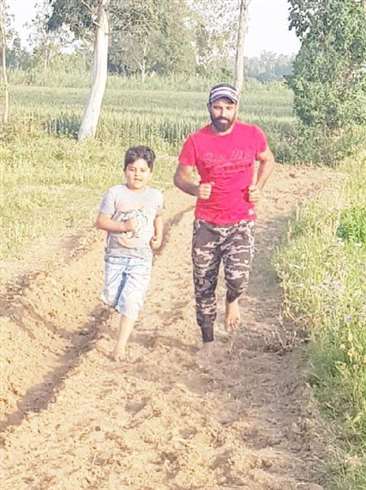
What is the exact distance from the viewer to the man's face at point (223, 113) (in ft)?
19.9

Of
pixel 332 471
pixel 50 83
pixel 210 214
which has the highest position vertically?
pixel 210 214

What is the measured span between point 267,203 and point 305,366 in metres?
9.22

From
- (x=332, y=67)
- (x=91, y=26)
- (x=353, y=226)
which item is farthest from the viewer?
(x=91, y=26)

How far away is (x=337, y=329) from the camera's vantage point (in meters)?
5.76

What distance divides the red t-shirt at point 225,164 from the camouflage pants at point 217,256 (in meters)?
0.09

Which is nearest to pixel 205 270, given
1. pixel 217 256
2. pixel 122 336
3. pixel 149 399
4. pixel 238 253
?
pixel 217 256

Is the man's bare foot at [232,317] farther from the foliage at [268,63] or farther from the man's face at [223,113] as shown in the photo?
the foliage at [268,63]

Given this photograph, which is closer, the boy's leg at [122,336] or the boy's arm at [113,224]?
the boy's arm at [113,224]

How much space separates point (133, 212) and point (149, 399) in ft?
4.65

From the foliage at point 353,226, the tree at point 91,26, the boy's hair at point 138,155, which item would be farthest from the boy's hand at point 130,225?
the tree at point 91,26

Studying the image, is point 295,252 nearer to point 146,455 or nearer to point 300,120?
point 146,455

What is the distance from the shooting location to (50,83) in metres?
52.7

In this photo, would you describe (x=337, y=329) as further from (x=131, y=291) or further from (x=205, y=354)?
(x=131, y=291)

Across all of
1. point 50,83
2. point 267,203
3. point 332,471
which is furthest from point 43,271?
point 50,83
